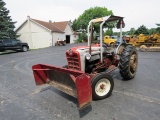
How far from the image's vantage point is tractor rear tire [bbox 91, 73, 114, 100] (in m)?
4.27

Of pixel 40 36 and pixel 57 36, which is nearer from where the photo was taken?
pixel 40 36

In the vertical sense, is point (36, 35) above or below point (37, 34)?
below

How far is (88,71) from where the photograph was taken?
220 inches

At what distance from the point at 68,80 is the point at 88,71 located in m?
1.37

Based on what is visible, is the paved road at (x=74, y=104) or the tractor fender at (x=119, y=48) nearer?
the paved road at (x=74, y=104)

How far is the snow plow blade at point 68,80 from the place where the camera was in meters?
3.57

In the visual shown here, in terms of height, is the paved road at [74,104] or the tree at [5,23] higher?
the tree at [5,23]

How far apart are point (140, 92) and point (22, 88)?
12.9ft

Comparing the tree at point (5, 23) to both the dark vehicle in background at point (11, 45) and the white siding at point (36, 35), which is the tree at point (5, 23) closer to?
the dark vehicle in background at point (11, 45)

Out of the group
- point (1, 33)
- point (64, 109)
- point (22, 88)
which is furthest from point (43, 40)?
point (64, 109)

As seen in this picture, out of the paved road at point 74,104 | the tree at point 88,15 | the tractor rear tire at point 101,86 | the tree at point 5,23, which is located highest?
the tree at point 88,15

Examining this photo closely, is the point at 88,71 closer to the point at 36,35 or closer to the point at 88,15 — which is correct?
the point at 36,35

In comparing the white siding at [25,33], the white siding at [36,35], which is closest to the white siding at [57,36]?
the white siding at [36,35]

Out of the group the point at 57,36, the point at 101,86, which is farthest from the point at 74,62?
the point at 57,36
